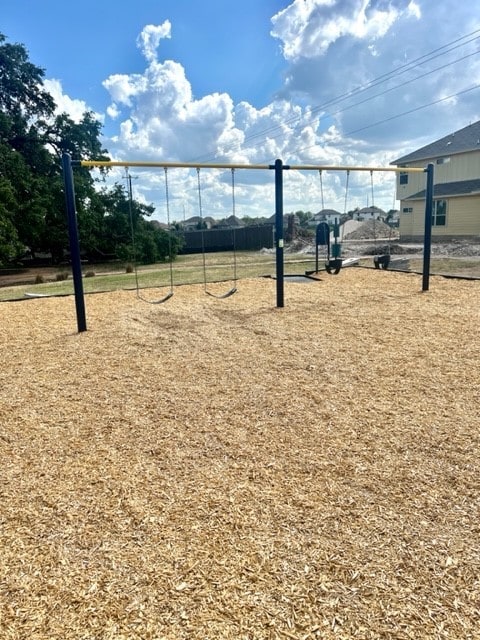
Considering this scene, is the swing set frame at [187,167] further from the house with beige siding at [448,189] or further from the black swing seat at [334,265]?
the house with beige siding at [448,189]

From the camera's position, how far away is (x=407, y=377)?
133 inches

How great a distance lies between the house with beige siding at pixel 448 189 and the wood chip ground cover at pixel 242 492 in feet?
69.9

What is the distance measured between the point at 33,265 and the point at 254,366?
19.8 metres

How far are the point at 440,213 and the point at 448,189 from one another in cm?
134

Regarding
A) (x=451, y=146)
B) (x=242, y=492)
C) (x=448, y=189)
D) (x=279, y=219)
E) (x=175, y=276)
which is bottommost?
(x=242, y=492)

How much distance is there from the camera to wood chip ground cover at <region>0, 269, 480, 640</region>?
137cm

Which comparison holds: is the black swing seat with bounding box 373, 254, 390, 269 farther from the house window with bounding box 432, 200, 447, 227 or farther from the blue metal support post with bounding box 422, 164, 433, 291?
the house window with bounding box 432, 200, 447, 227

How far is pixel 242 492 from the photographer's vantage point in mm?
1985

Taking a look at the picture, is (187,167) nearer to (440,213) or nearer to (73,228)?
(73,228)

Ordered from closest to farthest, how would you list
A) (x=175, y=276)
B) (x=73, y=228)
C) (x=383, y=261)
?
(x=73, y=228)
(x=383, y=261)
(x=175, y=276)

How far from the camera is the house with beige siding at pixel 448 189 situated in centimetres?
2247

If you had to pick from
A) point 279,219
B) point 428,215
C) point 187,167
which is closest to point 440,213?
point 428,215

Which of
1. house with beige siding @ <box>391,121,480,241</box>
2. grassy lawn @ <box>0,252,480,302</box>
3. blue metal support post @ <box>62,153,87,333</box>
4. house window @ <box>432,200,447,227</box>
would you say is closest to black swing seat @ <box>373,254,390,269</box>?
grassy lawn @ <box>0,252,480,302</box>

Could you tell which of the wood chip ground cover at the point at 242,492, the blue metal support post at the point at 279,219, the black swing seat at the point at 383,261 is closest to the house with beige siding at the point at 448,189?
the black swing seat at the point at 383,261
